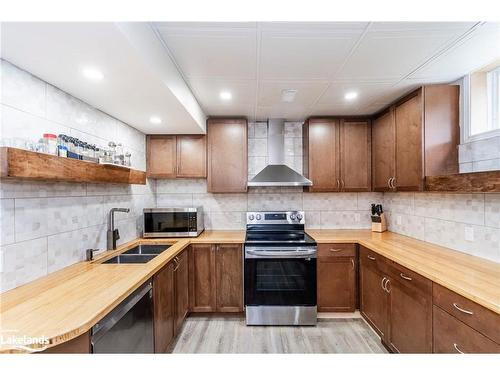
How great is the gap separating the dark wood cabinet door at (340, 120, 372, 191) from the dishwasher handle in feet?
8.04

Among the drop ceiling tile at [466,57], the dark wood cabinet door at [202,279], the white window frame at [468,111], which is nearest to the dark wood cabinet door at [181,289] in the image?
the dark wood cabinet door at [202,279]

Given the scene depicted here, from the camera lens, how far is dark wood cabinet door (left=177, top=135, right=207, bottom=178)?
3.01m

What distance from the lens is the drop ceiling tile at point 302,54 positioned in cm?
144

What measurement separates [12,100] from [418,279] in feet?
8.99

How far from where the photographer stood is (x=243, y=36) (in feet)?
4.66

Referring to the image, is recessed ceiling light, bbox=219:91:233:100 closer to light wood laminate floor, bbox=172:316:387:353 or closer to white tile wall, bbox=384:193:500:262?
white tile wall, bbox=384:193:500:262

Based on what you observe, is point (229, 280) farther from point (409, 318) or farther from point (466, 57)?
point (466, 57)

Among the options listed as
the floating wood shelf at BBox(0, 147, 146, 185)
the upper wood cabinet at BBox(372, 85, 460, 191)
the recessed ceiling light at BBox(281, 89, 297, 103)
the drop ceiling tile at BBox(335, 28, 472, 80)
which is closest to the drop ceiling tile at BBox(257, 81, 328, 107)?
the recessed ceiling light at BBox(281, 89, 297, 103)

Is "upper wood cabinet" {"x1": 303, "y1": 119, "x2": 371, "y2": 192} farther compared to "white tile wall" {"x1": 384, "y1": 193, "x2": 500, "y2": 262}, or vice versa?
"upper wood cabinet" {"x1": 303, "y1": 119, "x2": 371, "y2": 192}

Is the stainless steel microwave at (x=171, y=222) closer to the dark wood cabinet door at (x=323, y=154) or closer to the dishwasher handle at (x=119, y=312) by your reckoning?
the dishwasher handle at (x=119, y=312)

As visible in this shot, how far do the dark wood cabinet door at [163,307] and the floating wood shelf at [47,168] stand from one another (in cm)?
86

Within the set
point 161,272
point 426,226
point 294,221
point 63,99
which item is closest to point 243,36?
point 63,99

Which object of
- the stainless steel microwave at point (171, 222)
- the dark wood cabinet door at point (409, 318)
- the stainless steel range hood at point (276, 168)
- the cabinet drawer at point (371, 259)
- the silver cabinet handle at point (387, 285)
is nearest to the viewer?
the dark wood cabinet door at point (409, 318)
